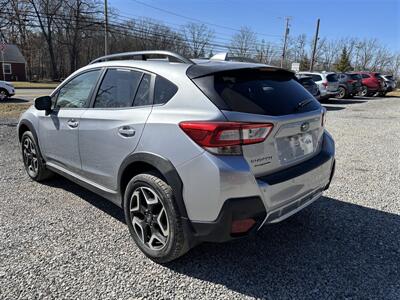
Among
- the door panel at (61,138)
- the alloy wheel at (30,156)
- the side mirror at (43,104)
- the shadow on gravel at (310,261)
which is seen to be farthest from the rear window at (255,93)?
the alloy wheel at (30,156)

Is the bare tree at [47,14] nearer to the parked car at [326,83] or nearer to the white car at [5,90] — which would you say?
the white car at [5,90]

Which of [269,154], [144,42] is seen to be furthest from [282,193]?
[144,42]

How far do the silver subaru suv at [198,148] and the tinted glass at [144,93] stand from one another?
0.4 inches

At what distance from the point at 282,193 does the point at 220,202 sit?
21.2 inches

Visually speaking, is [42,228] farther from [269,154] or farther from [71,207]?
[269,154]

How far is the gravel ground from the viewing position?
245 cm

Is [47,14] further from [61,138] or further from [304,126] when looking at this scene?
[304,126]

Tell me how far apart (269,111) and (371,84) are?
2664 centimetres

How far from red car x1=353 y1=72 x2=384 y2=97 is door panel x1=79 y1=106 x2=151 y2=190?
1038 inches

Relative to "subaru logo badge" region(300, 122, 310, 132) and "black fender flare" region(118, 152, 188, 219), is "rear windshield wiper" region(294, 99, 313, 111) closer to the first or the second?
"subaru logo badge" region(300, 122, 310, 132)

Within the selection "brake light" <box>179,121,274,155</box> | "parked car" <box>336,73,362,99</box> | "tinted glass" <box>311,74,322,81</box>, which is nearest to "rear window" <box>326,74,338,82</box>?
"tinted glass" <box>311,74,322,81</box>

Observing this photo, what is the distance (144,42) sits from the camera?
174 feet

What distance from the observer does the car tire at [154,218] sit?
2.52 meters

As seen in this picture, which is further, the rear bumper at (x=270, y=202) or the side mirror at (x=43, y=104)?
the side mirror at (x=43, y=104)
